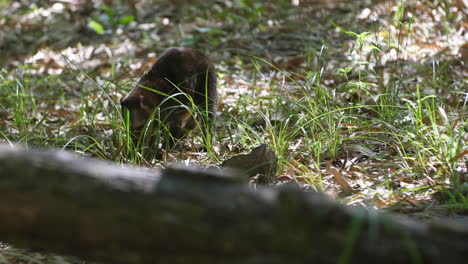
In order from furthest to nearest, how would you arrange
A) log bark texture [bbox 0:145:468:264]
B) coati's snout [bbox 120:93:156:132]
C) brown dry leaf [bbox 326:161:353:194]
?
1. coati's snout [bbox 120:93:156:132]
2. brown dry leaf [bbox 326:161:353:194]
3. log bark texture [bbox 0:145:468:264]

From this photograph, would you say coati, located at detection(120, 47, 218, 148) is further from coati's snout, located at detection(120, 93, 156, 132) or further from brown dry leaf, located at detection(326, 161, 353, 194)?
brown dry leaf, located at detection(326, 161, 353, 194)

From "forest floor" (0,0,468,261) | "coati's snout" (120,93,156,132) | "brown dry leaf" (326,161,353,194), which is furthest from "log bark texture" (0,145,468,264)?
"coati's snout" (120,93,156,132)

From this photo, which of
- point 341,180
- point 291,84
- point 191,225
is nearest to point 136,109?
point 341,180

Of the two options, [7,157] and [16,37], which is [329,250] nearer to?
[7,157]

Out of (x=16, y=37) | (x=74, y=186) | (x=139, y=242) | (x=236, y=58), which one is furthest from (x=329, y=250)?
(x=16, y=37)

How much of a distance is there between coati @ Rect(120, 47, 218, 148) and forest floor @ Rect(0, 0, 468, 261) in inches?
4.9

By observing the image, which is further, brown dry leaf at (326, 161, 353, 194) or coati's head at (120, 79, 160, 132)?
coati's head at (120, 79, 160, 132)

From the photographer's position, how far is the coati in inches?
125

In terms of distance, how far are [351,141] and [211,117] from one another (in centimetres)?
90

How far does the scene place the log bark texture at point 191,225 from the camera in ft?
3.74

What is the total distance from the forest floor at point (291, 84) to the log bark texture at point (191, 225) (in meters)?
1.09

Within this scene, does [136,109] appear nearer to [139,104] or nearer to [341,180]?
[139,104]

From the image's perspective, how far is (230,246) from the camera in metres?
1.14

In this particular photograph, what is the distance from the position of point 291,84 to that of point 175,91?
1622mm
